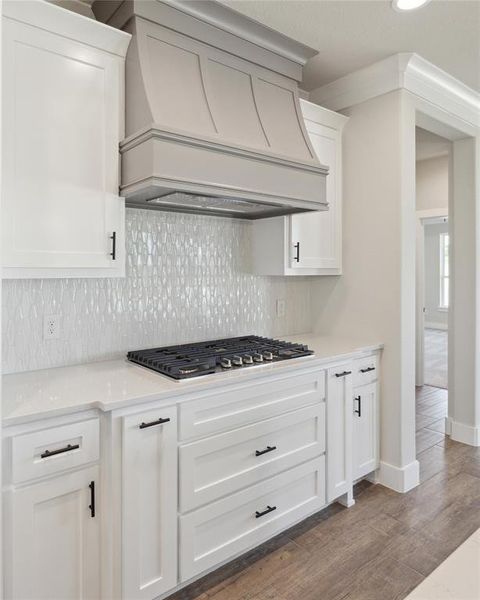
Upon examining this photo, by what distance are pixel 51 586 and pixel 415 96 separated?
10.5ft

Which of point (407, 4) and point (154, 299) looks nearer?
point (407, 4)

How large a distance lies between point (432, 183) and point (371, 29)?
2994 mm

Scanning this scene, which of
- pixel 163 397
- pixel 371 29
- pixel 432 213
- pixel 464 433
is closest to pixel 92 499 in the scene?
pixel 163 397

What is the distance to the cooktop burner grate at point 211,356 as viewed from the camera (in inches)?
75.5

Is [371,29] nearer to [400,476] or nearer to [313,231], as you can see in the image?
[313,231]

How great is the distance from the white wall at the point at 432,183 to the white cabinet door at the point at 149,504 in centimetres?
432

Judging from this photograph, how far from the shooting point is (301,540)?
7.30 feet

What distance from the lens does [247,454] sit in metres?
2.01

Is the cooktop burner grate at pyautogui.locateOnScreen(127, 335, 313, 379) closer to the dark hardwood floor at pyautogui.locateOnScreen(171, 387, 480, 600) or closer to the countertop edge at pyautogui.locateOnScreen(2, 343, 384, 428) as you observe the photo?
the countertop edge at pyautogui.locateOnScreen(2, 343, 384, 428)

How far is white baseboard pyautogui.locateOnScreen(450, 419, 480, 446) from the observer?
3412mm

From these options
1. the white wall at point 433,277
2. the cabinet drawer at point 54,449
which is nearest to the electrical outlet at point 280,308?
the cabinet drawer at point 54,449

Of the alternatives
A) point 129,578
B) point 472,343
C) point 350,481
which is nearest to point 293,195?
point 350,481

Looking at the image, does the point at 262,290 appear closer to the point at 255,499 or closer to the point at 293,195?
the point at 293,195

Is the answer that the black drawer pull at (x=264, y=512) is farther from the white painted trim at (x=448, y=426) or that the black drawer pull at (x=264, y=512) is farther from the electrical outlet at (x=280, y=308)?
the white painted trim at (x=448, y=426)
